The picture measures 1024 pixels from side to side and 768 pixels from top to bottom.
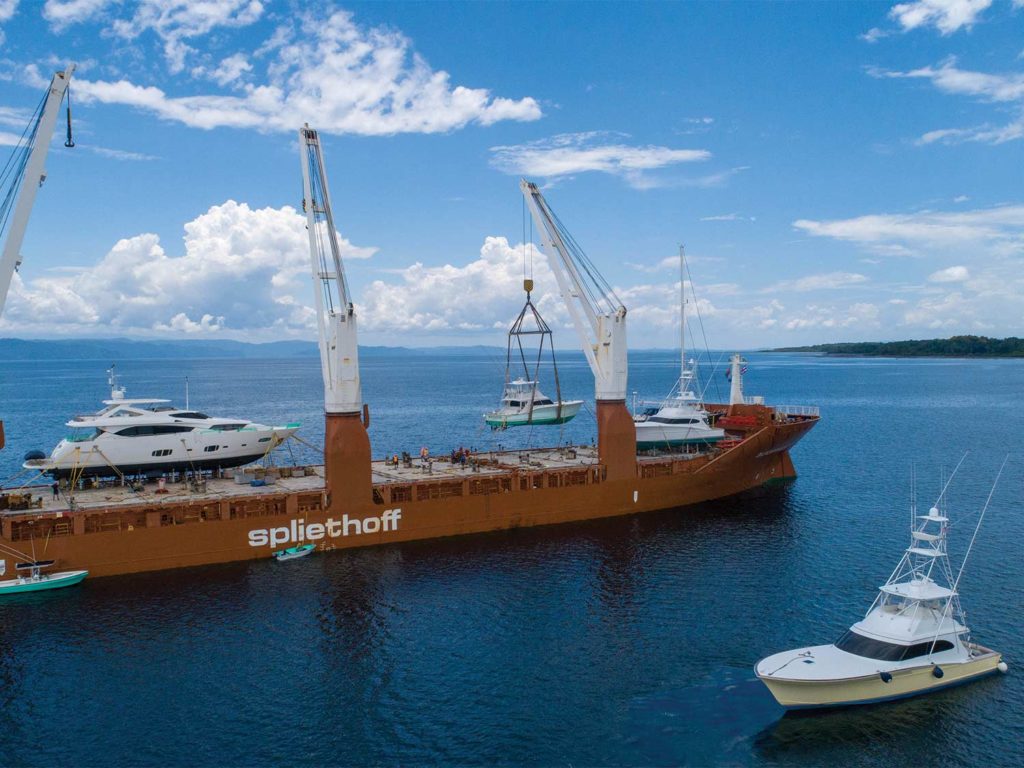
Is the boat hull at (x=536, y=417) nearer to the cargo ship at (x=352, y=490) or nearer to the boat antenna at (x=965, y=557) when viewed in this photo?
the cargo ship at (x=352, y=490)

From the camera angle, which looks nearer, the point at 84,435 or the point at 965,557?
the point at 965,557

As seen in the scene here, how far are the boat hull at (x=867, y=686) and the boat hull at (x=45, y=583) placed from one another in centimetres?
2789

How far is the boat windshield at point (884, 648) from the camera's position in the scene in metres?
22.8

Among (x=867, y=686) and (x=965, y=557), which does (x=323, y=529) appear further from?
(x=965, y=557)

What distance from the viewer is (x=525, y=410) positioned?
57.2 metres

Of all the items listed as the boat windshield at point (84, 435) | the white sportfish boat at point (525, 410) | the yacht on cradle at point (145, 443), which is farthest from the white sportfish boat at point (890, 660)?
the boat windshield at point (84, 435)

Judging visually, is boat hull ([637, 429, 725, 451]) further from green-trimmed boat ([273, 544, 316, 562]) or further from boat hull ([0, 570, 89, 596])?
boat hull ([0, 570, 89, 596])

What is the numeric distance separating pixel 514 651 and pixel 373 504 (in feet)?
47.1

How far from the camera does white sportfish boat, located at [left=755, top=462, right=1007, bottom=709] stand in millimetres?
21875

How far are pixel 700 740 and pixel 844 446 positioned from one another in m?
58.3

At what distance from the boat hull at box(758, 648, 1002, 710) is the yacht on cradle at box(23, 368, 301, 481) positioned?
31366 mm

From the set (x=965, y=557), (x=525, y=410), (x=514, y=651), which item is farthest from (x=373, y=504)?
(x=965, y=557)

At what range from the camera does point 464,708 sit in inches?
902

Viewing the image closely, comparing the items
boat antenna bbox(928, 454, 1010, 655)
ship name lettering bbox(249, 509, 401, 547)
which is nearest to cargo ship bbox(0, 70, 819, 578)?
ship name lettering bbox(249, 509, 401, 547)
